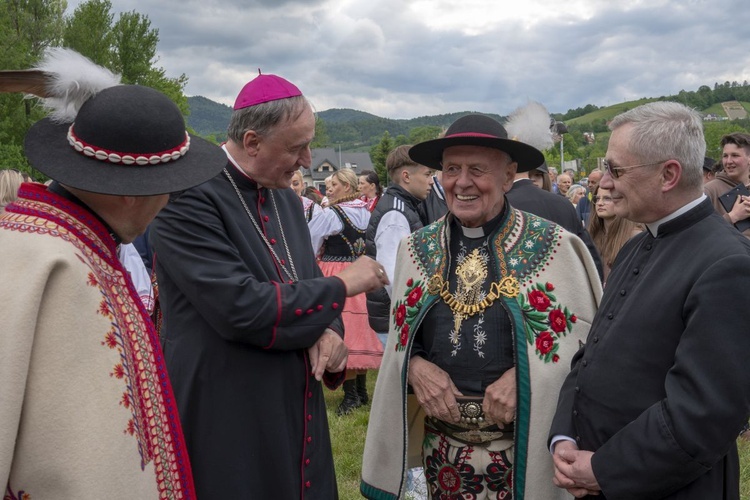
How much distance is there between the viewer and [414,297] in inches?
121

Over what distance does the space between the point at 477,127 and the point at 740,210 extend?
431 cm

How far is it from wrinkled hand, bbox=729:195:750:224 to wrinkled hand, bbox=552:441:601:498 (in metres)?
4.77

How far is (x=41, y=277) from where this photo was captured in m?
1.50

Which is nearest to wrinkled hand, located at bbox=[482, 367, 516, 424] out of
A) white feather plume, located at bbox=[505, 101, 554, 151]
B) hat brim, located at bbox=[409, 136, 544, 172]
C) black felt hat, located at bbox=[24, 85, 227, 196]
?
hat brim, located at bbox=[409, 136, 544, 172]

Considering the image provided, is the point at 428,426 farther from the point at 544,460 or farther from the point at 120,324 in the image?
the point at 120,324

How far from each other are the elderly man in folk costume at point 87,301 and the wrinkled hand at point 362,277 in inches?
31.3

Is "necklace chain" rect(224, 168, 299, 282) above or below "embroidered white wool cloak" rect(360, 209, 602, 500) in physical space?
above

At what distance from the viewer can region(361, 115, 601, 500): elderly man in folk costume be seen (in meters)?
2.74

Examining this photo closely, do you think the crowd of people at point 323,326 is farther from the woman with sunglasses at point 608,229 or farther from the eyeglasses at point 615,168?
the woman with sunglasses at point 608,229

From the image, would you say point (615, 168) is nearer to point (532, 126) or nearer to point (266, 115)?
point (266, 115)

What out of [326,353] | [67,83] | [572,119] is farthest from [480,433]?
[572,119]

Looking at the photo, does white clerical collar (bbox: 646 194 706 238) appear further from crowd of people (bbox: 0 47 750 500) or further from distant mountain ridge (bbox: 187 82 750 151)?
distant mountain ridge (bbox: 187 82 750 151)

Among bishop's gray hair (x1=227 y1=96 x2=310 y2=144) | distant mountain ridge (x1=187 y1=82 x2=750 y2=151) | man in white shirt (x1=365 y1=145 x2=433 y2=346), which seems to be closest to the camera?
bishop's gray hair (x1=227 y1=96 x2=310 y2=144)

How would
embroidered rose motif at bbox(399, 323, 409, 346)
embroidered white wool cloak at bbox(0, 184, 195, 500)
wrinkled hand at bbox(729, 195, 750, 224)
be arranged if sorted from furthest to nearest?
1. wrinkled hand at bbox(729, 195, 750, 224)
2. embroidered rose motif at bbox(399, 323, 409, 346)
3. embroidered white wool cloak at bbox(0, 184, 195, 500)
